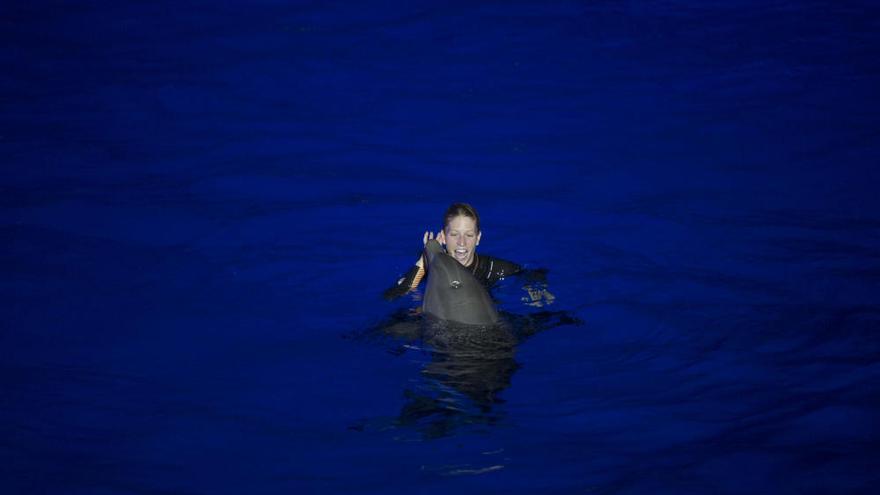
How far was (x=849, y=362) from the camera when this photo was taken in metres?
5.70

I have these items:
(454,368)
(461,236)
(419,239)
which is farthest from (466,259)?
(419,239)

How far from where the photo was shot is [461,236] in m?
6.70

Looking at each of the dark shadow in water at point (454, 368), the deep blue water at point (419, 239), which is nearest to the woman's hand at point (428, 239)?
the deep blue water at point (419, 239)

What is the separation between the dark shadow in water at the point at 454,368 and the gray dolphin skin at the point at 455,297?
58mm

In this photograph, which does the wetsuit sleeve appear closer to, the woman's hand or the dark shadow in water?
the woman's hand

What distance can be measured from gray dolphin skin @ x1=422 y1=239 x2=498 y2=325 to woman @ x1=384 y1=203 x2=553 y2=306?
575 mm

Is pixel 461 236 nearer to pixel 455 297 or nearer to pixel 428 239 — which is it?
pixel 428 239

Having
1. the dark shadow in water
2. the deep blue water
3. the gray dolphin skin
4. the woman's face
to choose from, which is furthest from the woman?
the dark shadow in water

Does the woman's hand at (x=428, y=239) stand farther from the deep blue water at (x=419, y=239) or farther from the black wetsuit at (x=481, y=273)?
the deep blue water at (x=419, y=239)

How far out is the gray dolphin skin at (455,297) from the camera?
569cm

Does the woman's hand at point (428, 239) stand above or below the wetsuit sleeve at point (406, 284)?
above

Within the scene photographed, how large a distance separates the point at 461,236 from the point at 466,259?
250 millimetres

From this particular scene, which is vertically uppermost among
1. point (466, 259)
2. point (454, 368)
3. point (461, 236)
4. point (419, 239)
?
point (419, 239)

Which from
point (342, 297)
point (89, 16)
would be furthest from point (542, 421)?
point (89, 16)
